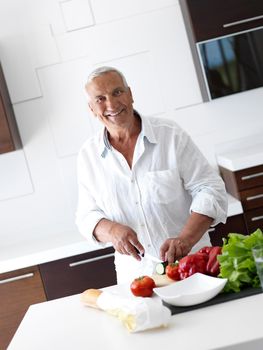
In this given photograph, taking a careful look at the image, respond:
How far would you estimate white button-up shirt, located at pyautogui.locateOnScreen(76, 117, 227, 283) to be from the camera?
2.14m

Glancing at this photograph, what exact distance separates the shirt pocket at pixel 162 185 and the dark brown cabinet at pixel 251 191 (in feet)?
2.82

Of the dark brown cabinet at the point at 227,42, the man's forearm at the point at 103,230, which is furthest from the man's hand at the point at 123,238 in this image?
the dark brown cabinet at the point at 227,42

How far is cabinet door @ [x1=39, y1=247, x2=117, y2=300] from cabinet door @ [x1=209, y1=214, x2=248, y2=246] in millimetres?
563

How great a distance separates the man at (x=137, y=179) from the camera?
2.11 m

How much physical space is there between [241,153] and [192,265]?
1596 mm

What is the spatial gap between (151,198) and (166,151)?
198mm

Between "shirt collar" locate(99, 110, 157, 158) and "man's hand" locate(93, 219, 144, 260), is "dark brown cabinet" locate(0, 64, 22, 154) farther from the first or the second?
"man's hand" locate(93, 219, 144, 260)

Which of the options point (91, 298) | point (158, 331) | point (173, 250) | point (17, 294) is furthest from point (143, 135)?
point (17, 294)

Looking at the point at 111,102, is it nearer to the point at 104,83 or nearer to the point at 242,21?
the point at 104,83

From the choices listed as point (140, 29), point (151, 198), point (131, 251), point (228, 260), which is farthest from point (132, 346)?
point (140, 29)

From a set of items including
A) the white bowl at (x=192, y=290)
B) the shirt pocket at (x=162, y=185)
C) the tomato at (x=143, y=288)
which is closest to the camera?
the white bowl at (x=192, y=290)

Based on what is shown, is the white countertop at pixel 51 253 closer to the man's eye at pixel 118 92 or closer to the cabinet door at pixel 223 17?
the cabinet door at pixel 223 17

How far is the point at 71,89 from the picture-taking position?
3.39 meters

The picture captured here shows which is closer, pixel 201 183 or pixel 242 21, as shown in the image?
pixel 201 183
